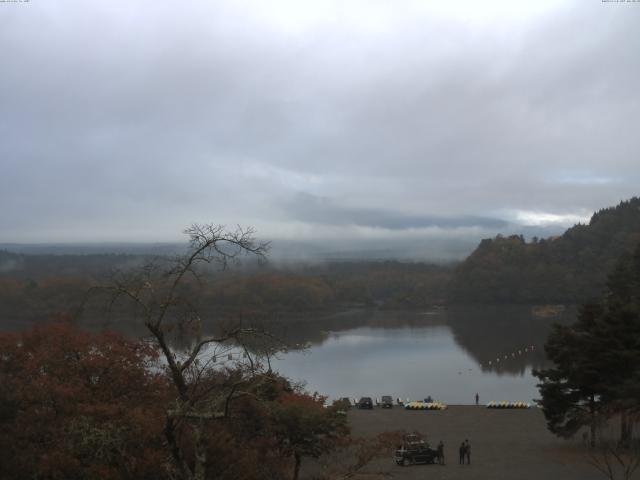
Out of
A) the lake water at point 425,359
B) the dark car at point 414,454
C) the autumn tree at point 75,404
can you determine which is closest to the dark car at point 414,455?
the dark car at point 414,454

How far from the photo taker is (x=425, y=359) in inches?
1312

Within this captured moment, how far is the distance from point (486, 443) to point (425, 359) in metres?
20.2

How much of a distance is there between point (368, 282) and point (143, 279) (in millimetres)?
81774

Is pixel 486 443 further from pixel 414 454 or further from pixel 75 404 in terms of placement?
pixel 75 404

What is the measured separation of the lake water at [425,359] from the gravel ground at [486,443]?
341 cm

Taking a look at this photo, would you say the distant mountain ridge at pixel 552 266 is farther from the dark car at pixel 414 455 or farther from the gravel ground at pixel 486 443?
the dark car at pixel 414 455

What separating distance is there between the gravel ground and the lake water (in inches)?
134

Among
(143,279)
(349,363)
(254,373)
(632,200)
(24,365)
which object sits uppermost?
(632,200)

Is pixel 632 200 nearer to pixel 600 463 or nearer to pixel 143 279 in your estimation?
pixel 600 463

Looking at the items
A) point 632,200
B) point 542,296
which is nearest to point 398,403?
point 542,296

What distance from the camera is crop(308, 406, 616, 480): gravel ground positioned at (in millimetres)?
10305

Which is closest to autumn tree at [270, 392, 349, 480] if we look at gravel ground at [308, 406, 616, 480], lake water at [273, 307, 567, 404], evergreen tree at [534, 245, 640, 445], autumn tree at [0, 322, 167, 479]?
gravel ground at [308, 406, 616, 480]

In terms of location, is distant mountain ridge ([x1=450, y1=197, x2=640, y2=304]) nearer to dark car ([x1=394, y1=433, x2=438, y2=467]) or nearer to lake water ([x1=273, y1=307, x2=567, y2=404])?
lake water ([x1=273, y1=307, x2=567, y2=404])

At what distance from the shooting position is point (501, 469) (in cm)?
1068
